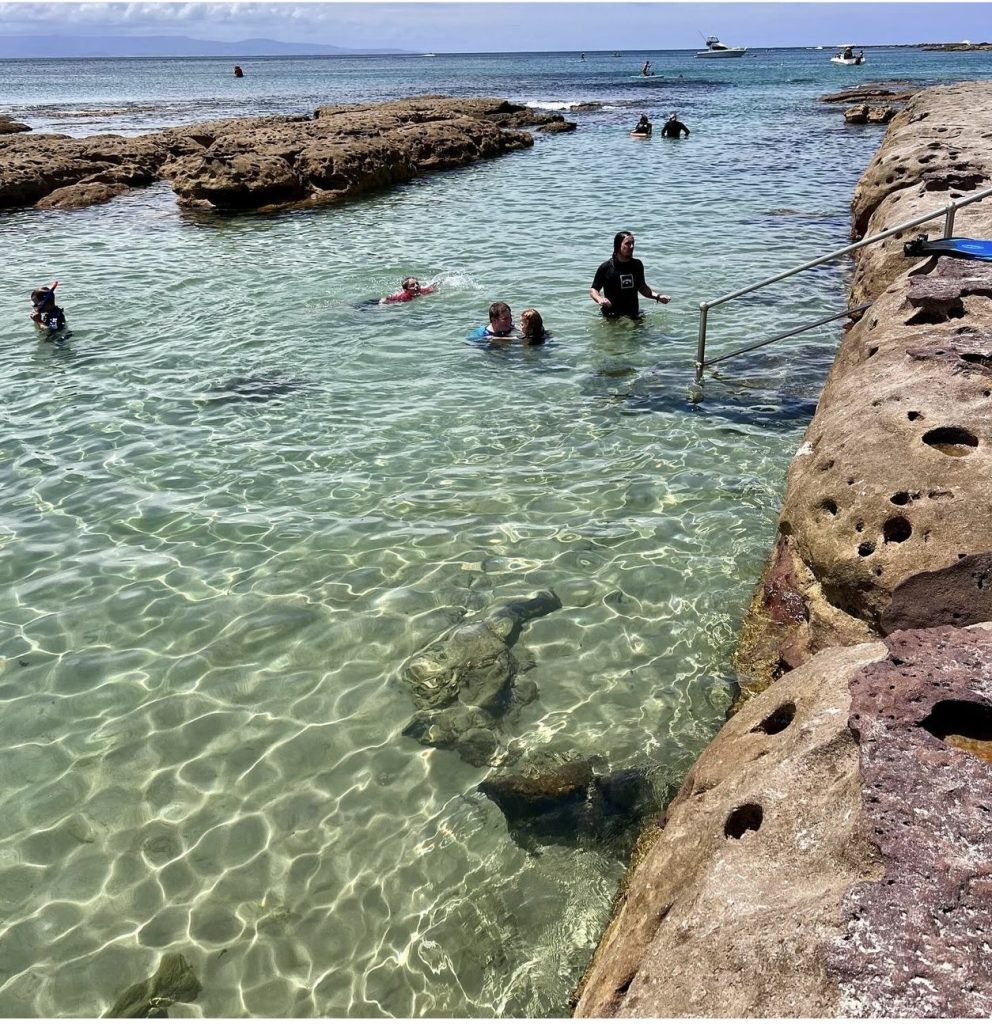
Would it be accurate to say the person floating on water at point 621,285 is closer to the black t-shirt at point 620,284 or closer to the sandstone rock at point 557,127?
the black t-shirt at point 620,284

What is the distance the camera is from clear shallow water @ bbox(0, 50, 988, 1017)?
160 inches

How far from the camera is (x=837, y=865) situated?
2531mm

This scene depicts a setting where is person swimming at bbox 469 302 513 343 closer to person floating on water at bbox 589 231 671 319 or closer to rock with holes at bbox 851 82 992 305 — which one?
person floating on water at bbox 589 231 671 319

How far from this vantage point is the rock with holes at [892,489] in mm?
4531

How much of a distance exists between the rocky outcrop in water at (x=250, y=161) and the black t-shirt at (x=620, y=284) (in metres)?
13.7

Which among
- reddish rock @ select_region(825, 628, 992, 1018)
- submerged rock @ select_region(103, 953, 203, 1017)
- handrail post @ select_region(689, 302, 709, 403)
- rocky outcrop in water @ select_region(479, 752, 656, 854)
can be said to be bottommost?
submerged rock @ select_region(103, 953, 203, 1017)

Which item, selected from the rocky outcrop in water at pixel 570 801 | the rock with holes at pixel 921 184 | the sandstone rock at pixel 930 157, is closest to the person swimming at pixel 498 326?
the rock with holes at pixel 921 184

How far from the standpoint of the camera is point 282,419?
9.55 meters

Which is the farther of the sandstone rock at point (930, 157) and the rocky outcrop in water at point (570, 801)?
the sandstone rock at point (930, 157)

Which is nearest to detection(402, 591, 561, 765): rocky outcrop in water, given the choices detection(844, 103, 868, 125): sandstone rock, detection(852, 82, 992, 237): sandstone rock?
detection(852, 82, 992, 237): sandstone rock

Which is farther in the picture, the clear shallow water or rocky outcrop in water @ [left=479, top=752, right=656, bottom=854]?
rocky outcrop in water @ [left=479, top=752, right=656, bottom=854]

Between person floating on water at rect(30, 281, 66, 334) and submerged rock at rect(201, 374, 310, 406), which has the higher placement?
person floating on water at rect(30, 281, 66, 334)

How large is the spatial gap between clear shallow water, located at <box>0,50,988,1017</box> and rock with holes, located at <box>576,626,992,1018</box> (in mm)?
1171

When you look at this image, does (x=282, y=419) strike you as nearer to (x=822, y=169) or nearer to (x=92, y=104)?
(x=822, y=169)
